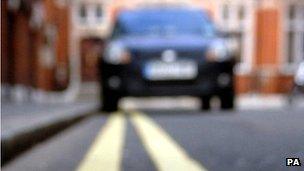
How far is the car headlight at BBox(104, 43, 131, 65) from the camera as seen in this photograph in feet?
19.8

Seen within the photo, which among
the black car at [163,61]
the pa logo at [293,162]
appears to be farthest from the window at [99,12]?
the pa logo at [293,162]

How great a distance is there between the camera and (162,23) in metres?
6.39

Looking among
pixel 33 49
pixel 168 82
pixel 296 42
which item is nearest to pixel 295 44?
pixel 296 42

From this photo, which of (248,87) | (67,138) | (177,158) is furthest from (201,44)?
(248,87)

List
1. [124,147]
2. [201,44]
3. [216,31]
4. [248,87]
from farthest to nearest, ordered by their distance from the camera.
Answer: [248,87]
[216,31]
[201,44]
[124,147]

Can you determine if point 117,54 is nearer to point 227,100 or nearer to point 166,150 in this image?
point 227,100

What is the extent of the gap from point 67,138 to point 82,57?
13.8 meters

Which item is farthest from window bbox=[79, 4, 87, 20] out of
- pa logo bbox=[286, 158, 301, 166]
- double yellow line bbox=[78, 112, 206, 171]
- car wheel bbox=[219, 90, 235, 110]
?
pa logo bbox=[286, 158, 301, 166]

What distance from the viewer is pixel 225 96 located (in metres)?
6.39

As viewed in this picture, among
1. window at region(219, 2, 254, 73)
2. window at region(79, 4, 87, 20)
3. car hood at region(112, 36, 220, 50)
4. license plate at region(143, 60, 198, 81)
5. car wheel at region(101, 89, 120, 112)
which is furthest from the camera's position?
window at region(79, 4, 87, 20)

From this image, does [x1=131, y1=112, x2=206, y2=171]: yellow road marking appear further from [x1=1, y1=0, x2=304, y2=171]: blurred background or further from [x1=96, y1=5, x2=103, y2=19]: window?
[x1=96, y1=5, x2=103, y2=19]: window

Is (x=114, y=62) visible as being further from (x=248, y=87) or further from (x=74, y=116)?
(x=248, y=87)

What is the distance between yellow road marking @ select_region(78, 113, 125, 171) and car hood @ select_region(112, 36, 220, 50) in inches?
72.4

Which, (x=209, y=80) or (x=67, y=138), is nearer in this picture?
(x=67, y=138)
